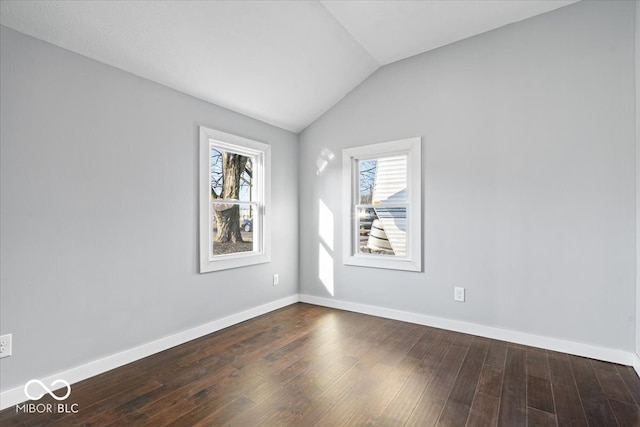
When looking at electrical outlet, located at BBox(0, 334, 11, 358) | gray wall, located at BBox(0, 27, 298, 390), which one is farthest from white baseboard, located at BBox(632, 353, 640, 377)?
electrical outlet, located at BBox(0, 334, 11, 358)

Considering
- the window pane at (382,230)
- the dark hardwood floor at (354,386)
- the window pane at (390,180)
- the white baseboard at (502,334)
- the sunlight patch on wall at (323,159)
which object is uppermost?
the sunlight patch on wall at (323,159)

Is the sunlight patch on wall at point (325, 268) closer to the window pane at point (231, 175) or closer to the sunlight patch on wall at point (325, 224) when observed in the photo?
the sunlight patch on wall at point (325, 224)

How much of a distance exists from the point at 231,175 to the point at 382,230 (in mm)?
1835

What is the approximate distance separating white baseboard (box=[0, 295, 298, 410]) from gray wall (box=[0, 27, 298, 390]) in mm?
47

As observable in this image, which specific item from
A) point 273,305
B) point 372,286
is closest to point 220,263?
point 273,305

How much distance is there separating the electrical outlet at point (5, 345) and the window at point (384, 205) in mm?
2959

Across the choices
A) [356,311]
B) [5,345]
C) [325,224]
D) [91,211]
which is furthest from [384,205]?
[5,345]

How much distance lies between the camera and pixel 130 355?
254 centimetres

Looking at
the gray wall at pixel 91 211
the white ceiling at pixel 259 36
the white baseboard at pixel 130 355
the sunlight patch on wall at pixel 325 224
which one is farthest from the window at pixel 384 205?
the gray wall at pixel 91 211

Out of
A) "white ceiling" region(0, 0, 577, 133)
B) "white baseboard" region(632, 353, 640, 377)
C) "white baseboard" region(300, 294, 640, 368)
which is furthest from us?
"white baseboard" region(300, 294, 640, 368)

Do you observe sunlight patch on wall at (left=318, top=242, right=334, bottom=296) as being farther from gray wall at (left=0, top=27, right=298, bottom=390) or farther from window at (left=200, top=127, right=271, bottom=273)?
gray wall at (left=0, top=27, right=298, bottom=390)

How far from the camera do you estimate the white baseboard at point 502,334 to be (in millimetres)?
2512

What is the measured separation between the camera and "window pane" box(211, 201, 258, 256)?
3352 millimetres

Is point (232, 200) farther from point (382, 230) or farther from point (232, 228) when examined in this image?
point (382, 230)
